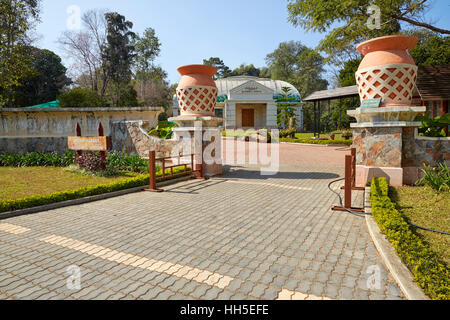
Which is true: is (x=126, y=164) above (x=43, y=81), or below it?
below

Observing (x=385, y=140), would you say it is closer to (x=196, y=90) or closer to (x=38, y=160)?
(x=196, y=90)

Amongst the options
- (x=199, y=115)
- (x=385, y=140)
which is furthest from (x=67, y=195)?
(x=385, y=140)

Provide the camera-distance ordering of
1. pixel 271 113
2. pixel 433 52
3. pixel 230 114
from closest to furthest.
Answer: pixel 433 52 → pixel 230 114 → pixel 271 113

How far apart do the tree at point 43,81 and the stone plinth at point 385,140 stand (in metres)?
27.9

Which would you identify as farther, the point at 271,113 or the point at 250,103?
the point at 250,103

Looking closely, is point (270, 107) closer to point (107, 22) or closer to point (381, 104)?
point (107, 22)

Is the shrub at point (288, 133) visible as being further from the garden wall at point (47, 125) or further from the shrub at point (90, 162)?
the shrub at point (90, 162)

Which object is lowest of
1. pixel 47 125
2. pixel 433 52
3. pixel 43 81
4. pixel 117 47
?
pixel 47 125

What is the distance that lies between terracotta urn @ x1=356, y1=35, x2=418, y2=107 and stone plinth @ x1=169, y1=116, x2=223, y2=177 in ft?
15.1

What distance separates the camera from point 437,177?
19.7ft

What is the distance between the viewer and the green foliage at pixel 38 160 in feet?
33.6

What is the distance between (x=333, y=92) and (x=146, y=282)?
2116 centimetres

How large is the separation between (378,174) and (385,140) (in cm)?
84
